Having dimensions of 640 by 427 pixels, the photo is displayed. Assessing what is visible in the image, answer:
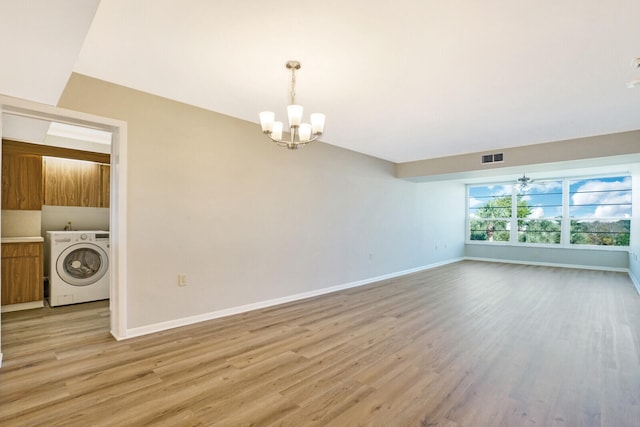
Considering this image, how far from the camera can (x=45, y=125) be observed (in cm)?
338

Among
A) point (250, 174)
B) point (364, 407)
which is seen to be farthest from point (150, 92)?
point (364, 407)

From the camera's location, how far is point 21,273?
3982mm

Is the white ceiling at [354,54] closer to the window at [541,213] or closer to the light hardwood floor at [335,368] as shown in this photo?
the light hardwood floor at [335,368]

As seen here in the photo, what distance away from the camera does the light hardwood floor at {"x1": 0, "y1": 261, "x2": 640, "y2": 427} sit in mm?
1920

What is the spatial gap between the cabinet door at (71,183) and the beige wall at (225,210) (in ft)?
8.05

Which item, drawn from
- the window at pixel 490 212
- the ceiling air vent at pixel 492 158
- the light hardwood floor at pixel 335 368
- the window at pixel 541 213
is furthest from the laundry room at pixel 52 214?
the window at pixel 541 213

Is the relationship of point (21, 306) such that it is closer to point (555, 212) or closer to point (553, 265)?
point (553, 265)

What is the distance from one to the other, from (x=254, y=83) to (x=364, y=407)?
2939 mm

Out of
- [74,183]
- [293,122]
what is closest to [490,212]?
[293,122]

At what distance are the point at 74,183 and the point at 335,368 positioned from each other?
4.93 m

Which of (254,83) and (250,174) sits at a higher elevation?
(254,83)

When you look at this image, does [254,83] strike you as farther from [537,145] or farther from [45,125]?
[537,145]

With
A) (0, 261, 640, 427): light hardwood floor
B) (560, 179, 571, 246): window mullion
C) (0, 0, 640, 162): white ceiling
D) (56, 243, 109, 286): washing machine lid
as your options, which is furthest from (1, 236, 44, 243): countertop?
(560, 179, 571, 246): window mullion

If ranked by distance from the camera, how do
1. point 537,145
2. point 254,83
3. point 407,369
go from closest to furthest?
point 407,369, point 254,83, point 537,145
